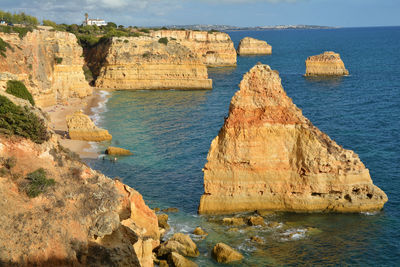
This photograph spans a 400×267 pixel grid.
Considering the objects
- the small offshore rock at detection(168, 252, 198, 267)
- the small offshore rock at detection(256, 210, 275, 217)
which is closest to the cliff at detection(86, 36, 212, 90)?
the small offshore rock at detection(256, 210, 275, 217)

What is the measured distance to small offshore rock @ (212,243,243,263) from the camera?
22.4 meters

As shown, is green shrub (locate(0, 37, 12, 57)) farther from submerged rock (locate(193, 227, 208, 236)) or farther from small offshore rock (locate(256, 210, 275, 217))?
small offshore rock (locate(256, 210, 275, 217))

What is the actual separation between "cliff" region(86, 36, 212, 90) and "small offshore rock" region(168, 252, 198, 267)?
65757 mm

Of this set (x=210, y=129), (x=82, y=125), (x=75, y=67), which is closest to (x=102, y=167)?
(x=82, y=125)

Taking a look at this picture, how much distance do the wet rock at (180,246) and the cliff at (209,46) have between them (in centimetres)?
11429

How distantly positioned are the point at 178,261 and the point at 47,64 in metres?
49.8

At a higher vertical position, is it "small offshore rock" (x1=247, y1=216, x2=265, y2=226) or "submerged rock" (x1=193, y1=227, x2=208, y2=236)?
"small offshore rock" (x1=247, y1=216, x2=265, y2=226)

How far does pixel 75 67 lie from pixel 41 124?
55057mm

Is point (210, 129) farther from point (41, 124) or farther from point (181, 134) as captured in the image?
point (41, 124)

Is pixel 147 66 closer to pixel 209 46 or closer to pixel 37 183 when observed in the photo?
pixel 209 46

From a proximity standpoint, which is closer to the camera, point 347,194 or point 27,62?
point 347,194

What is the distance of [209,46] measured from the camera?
13762cm

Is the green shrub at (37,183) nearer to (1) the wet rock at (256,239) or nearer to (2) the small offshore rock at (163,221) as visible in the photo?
(2) the small offshore rock at (163,221)

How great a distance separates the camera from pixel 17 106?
19844 millimetres
